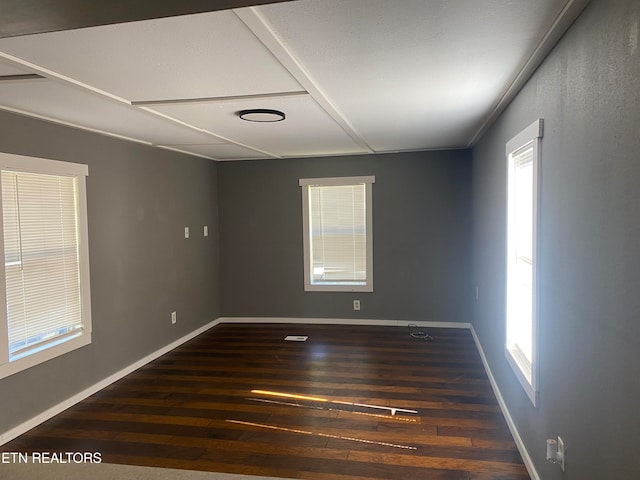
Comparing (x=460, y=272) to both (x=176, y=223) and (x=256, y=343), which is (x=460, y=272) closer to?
(x=256, y=343)

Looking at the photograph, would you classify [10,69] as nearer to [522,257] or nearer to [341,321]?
[522,257]

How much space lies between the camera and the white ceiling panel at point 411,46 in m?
1.53

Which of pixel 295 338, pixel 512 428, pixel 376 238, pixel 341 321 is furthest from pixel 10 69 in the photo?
pixel 341 321

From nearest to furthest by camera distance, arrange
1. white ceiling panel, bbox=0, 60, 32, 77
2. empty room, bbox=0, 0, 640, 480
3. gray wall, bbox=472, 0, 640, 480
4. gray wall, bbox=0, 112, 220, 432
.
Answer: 1. gray wall, bbox=472, 0, 640, 480
2. empty room, bbox=0, 0, 640, 480
3. white ceiling panel, bbox=0, 60, 32, 77
4. gray wall, bbox=0, 112, 220, 432

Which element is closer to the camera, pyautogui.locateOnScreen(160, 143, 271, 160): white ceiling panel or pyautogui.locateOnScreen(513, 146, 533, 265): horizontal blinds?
pyautogui.locateOnScreen(513, 146, 533, 265): horizontal blinds

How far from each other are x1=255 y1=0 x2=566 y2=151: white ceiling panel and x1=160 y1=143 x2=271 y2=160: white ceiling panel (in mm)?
2090

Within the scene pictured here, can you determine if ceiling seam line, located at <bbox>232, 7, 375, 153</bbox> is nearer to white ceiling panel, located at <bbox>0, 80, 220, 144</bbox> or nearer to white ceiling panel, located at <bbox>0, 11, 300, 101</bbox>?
white ceiling panel, located at <bbox>0, 11, 300, 101</bbox>

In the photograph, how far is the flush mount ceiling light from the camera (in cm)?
294

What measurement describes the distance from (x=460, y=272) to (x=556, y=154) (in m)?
3.74

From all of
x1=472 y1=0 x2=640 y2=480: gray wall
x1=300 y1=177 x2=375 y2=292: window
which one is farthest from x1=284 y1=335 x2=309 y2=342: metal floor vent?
x1=472 y1=0 x2=640 y2=480: gray wall

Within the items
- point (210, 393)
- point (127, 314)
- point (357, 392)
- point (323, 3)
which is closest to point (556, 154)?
point (323, 3)

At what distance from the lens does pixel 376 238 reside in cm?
567

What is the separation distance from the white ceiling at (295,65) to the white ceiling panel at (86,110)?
0.01m

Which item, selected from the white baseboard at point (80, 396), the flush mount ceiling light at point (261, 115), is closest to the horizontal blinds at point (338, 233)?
the white baseboard at point (80, 396)
